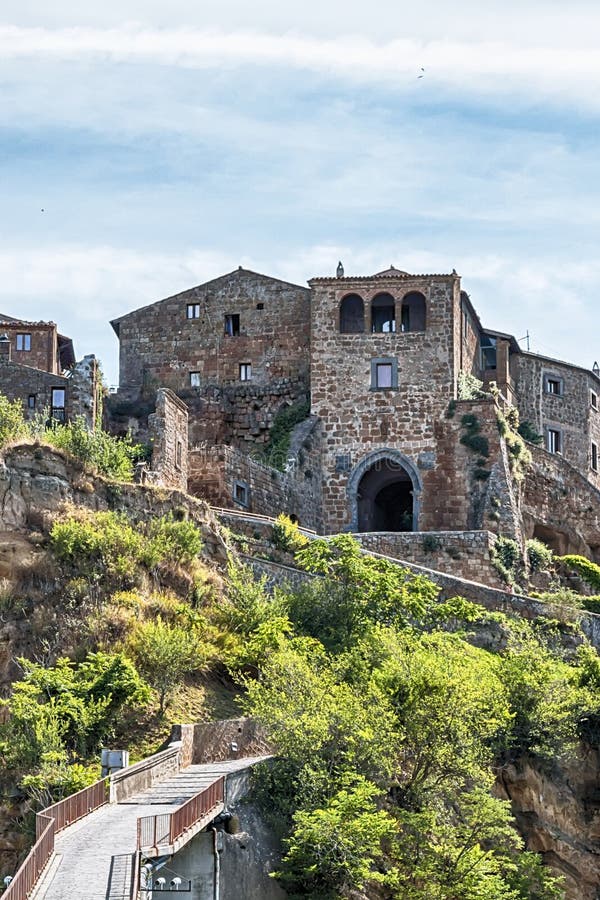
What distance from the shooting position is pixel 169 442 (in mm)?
59906

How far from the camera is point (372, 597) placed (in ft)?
171

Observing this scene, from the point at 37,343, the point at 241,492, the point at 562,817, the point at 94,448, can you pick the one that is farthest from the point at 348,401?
the point at 562,817

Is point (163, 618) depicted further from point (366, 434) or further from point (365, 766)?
point (366, 434)

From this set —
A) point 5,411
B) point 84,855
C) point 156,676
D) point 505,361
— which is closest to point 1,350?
point 5,411

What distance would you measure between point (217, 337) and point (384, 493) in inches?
355

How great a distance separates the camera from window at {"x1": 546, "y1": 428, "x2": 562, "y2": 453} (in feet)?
258

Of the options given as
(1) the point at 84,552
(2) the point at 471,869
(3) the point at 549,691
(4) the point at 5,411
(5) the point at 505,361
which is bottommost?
(2) the point at 471,869

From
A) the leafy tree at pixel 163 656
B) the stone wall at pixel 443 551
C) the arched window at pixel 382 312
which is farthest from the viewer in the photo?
the arched window at pixel 382 312

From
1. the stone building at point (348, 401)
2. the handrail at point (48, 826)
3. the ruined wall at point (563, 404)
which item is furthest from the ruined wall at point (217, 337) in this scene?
the handrail at point (48, 826)

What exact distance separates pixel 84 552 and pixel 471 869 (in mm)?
13208

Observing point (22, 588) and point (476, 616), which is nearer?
point (22, 588)

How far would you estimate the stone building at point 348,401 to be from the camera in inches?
2601

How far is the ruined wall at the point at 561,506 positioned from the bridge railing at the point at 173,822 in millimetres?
34019

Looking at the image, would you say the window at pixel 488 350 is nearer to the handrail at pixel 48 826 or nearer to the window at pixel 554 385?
the window at pixel 554 385
